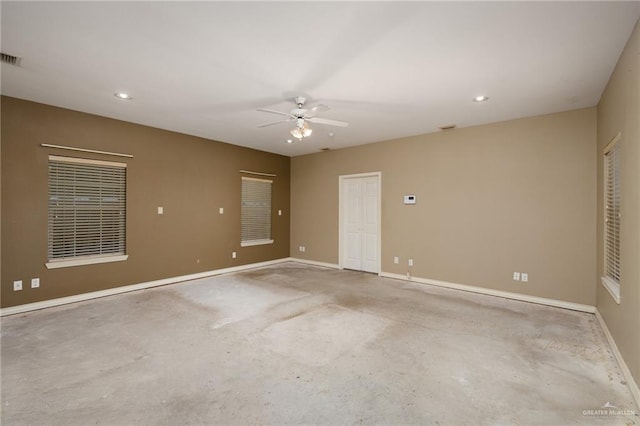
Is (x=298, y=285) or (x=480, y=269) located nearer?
(x=480, y=269)

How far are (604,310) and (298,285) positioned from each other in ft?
13.2

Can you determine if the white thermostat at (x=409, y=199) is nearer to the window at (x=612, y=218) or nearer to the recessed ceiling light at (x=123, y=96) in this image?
the window at (x=612, y=218)

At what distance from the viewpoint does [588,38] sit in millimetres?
2457

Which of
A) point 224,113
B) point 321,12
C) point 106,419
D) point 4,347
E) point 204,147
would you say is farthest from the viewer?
point 204,147

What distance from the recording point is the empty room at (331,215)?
2.19 metres

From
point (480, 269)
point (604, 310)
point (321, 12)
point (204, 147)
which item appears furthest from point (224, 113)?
point (604, 310)

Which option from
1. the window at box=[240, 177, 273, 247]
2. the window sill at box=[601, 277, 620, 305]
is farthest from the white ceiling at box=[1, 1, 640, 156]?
the window at box=[240, 177, 273, 247]

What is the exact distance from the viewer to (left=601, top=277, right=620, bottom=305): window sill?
2804 millimetres

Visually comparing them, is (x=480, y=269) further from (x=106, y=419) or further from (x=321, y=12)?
(x=106, y=419)

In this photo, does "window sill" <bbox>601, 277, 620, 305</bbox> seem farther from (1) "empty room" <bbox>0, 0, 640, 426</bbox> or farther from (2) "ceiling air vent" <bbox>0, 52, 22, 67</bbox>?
(2) "ceiling air vent" <bbox>0, 52, 22, 67</bbox>

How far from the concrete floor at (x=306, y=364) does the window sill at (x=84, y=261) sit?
564 millimetres

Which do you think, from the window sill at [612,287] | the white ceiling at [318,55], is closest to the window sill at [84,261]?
the white ceiling at [318,55]

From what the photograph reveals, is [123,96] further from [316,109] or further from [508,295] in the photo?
[508,295]

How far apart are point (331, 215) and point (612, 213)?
181 inches
